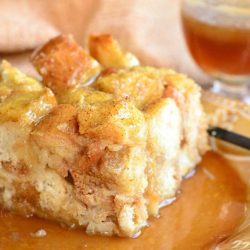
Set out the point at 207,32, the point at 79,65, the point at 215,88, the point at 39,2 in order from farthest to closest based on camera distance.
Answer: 1. the point at 39,2
2. the point at 215,88
3. the point at 207,32
4. the point at 79,65

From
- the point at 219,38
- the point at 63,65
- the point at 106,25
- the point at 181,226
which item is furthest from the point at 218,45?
the point at 181,226

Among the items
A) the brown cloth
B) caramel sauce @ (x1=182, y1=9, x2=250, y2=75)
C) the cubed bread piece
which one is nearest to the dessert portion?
the cubed bread piece

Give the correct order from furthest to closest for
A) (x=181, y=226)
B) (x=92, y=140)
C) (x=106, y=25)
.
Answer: (x=106, y=25) < (x=181, y=226) < (x=92, y=140)

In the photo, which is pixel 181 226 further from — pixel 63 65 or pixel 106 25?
pixel 106 25

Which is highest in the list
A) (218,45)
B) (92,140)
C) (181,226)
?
(92,140)

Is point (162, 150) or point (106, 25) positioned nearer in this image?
point (162, 150)

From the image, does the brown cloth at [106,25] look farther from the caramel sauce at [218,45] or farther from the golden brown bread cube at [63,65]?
the golden brown bread cube at [63,65]

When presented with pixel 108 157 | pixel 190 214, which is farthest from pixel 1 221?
pixel 190 214

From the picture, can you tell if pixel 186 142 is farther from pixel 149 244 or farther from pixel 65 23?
pixel 65 23
